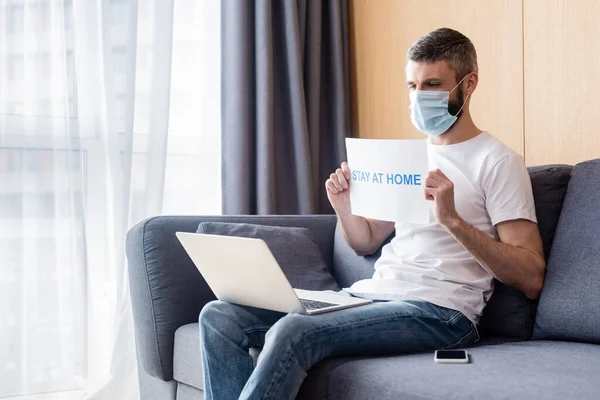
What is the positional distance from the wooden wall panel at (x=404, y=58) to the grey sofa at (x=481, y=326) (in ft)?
1.83

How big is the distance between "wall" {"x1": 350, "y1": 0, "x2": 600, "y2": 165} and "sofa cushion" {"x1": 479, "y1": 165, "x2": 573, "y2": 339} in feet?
0.82

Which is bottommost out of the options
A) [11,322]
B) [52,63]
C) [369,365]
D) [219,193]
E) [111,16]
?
[11,322]

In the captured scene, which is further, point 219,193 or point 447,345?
point 219,193

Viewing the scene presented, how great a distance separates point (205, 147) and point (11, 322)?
3.23ft

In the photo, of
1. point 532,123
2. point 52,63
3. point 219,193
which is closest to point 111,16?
point 52,63

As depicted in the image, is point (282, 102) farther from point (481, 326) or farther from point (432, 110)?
point (481, 326)

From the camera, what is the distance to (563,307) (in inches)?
71.3

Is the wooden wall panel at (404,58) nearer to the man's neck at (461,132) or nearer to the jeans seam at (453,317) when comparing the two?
the man's neck at (461,132)

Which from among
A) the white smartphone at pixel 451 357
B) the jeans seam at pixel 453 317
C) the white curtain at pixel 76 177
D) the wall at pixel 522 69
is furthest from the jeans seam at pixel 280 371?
the white curtain at pixel 76 177

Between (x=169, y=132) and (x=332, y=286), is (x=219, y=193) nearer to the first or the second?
(x=169, y=132)

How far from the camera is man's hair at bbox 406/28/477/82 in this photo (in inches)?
78.0

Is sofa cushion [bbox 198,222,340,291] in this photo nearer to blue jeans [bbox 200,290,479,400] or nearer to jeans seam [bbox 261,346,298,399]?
blue jeans [bbox 200,290,479,400]

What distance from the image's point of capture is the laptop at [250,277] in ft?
5.44

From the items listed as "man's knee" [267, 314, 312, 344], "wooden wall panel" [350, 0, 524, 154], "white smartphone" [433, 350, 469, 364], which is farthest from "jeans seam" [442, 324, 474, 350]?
"wooden wall panel" [350, 0, 524, 154]
